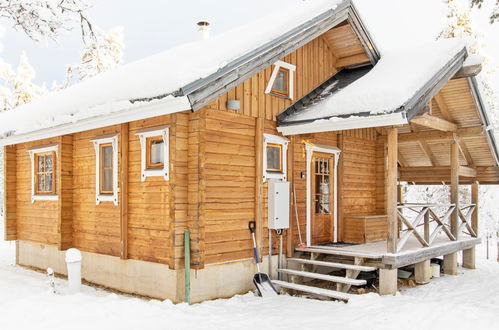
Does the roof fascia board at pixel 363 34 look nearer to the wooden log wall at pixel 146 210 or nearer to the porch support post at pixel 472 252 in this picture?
the porch support post at pixel 472 252

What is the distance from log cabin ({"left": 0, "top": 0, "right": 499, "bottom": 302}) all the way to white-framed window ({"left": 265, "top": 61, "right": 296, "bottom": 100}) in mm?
34

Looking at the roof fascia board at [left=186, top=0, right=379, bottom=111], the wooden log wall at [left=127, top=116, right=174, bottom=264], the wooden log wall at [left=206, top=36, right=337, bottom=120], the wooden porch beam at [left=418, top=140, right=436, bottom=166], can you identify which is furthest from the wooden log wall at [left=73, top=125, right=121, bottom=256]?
the wooden porch beam at [left=418, top=140, right=436, bottom=166]

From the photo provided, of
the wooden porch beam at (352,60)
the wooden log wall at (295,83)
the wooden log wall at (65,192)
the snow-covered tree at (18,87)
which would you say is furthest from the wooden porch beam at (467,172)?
the snow-covered tree at (18,87)

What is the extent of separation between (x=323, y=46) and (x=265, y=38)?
3.16m

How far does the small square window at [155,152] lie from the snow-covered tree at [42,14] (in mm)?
2370

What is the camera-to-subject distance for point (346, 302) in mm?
8086

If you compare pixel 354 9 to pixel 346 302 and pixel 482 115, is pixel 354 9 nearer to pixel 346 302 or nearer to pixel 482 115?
pixel 482 115

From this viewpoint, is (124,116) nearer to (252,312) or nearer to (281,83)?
(281,83)

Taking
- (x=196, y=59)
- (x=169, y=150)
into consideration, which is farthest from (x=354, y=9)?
(x=169, y=150)

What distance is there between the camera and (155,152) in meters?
8.61

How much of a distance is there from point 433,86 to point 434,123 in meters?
1.16

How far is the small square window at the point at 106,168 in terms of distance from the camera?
977 centimetres

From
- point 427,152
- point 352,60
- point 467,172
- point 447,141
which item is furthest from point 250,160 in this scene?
point 467,172

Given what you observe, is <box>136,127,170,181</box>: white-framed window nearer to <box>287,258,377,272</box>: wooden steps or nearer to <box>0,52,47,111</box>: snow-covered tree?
<box>287,258,377,272</box>: wooden steps
